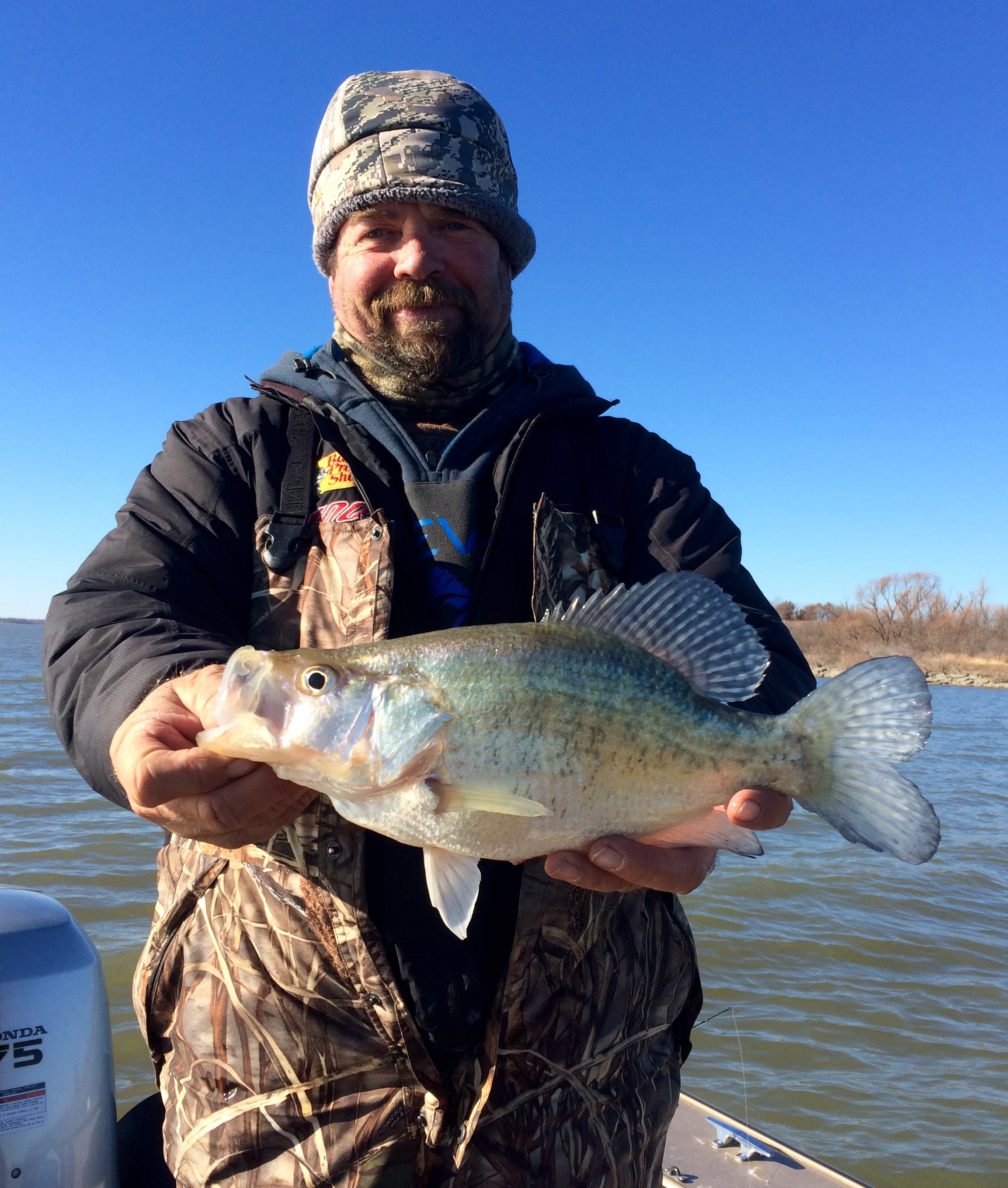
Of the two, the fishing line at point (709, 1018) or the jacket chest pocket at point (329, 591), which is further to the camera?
the fishing line at point (709, 1018)

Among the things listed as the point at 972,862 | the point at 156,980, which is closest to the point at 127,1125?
the point at 156,980

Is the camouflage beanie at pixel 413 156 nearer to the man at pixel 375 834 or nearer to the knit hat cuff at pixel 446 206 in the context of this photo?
the knit hat cuff at pixel 446 206

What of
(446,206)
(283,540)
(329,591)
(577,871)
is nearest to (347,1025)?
(577,871)

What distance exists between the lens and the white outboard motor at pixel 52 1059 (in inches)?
96.9

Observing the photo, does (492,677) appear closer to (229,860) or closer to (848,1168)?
(229,860)

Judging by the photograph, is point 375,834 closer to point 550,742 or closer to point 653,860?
point 550,742

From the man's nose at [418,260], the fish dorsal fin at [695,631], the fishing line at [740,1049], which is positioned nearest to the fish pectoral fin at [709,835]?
the fish dorsal fin at [695,631]

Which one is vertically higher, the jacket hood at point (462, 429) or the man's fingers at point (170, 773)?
the jacket hood at point (462, 429)

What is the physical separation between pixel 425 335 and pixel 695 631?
1395 millimetres

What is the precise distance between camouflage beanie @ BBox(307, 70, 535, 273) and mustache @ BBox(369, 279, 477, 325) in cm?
30

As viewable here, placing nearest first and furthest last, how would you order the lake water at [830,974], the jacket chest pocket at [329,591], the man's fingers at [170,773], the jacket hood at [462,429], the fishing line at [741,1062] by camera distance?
the man's fingers at [170,773]
the jacket chest pocket at [329,591]
the jacket hood at [462,429]
the lake water at [830,974]
the fishing line at [741,1062]

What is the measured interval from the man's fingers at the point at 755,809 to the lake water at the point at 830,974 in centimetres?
405

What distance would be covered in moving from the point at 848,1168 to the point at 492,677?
4625 mm

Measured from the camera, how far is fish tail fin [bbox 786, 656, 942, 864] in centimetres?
208
